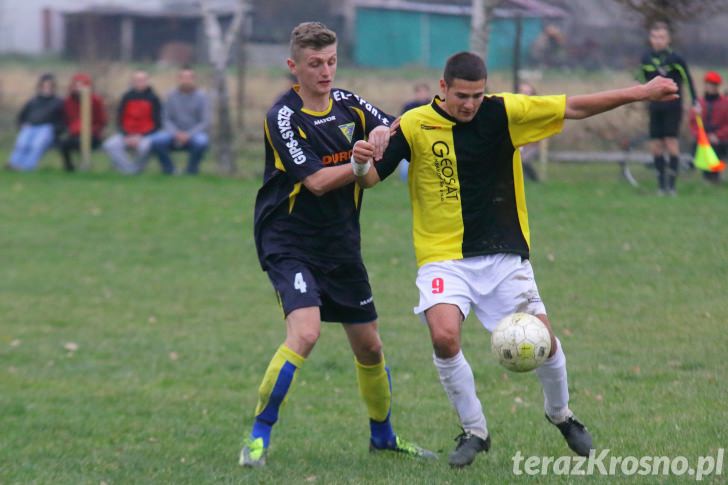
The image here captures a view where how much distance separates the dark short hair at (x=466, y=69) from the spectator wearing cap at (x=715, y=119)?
34.2ft

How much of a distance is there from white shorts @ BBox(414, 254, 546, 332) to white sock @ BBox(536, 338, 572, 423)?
0.78 ft

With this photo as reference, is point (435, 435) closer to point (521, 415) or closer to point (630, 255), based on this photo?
point (521, 415)

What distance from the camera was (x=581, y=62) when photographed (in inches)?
752

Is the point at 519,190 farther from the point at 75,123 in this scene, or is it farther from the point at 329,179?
the point at 75,123

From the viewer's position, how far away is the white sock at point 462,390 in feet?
17.7

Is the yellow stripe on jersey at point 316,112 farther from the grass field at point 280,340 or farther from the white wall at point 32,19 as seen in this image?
the white wall at point 32,19

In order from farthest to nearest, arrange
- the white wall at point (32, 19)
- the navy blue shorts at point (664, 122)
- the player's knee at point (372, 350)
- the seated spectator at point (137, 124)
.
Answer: the white wall at point (32, 19), the seated spectator at point (137, 124), the navy blue shorts at point (664, 122), the player's knee at point (372, 350)

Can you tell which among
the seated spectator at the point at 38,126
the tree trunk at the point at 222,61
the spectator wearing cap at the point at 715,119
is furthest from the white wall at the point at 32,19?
the spectator wearing cap at the point at 715,119

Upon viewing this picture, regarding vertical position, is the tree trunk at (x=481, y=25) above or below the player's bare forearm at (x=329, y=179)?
above

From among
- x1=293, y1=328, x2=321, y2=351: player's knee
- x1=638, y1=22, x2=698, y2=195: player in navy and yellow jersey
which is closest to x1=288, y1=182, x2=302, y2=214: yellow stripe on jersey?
x1=293, y1=328, x2=321, y2=351: player's knee

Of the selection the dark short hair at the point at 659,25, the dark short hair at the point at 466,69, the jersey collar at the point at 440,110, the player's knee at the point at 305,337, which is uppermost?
the dark short hair at the point at 659,25

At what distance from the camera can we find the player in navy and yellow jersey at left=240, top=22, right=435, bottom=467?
17.6ft

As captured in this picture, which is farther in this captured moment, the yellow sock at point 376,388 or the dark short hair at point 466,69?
the yellow sock at point 376,388

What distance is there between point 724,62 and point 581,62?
2.30 m
